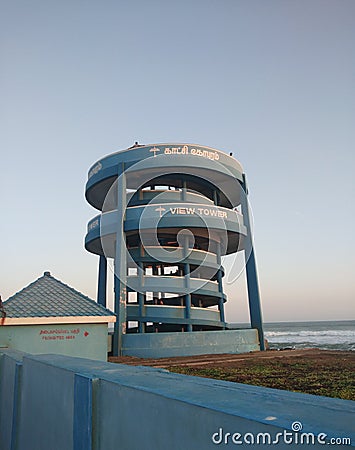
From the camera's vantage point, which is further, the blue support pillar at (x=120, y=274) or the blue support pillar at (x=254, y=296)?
the blue support pillar at (x=254, y=296)

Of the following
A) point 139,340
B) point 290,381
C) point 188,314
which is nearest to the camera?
point 290,381

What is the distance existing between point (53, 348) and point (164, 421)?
346 inches

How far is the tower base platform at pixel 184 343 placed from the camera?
932 inches

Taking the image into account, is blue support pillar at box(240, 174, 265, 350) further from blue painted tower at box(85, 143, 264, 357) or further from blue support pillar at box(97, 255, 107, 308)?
blue support pillar at box(97, 255, 107, 308)

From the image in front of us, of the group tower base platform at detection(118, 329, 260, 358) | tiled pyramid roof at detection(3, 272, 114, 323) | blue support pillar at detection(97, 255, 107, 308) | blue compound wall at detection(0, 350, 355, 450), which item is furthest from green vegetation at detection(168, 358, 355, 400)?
blue support pillar at detection(97, 255, 107, 308)

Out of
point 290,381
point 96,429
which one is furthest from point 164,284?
point 96,429

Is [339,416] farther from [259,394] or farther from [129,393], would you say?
[129,393]

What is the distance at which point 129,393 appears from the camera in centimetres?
329

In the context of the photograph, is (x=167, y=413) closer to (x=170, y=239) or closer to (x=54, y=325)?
(x=54, y=325)

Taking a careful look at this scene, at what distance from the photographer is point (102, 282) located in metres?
33.2

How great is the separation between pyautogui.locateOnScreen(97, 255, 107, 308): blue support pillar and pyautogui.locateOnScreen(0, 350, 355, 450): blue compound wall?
89.3 ft

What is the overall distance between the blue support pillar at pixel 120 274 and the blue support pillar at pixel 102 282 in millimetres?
7177

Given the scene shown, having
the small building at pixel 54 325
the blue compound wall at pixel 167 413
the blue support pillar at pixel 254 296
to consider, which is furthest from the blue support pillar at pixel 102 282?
the blue compound wall at pixel 167 413

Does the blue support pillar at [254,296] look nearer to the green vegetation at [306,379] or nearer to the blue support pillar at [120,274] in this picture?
the blue support pillar at [120,274]
